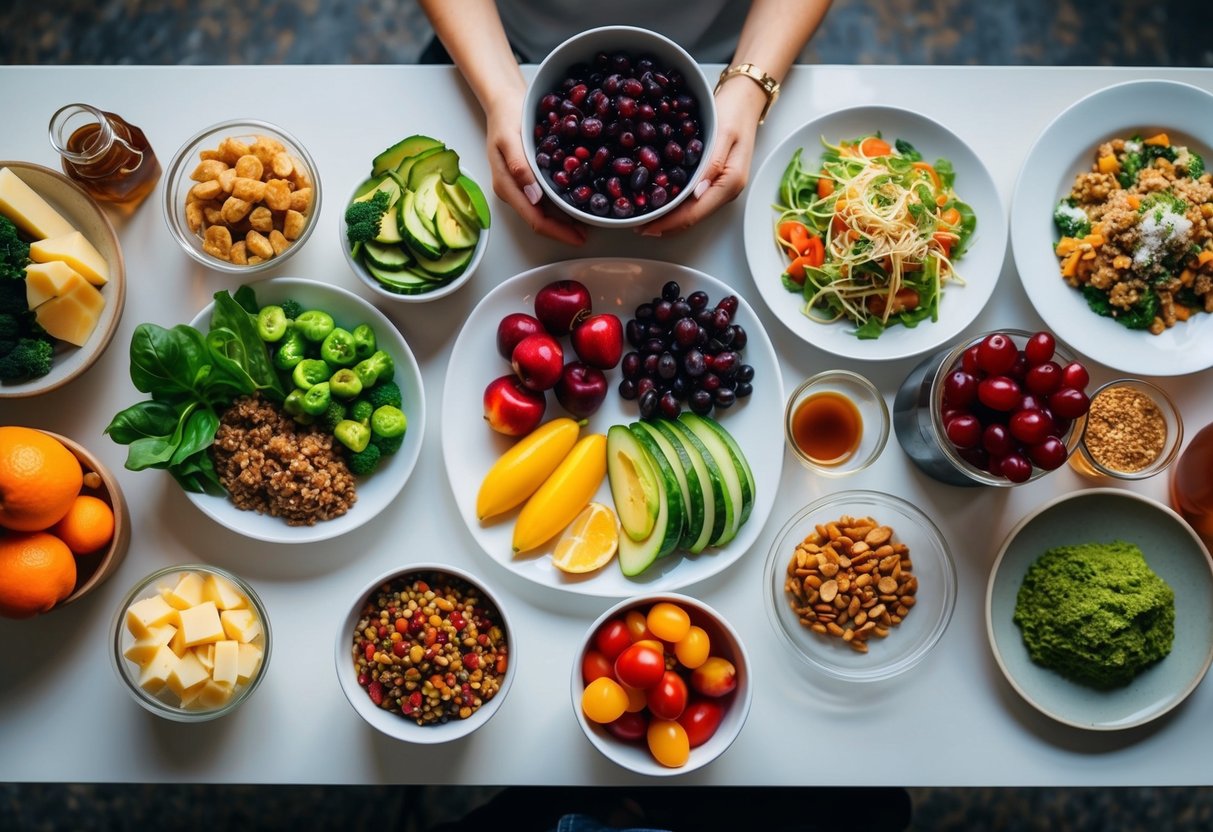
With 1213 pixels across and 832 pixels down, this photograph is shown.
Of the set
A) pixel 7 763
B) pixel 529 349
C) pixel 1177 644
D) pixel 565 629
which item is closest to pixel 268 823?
pixel 7 763

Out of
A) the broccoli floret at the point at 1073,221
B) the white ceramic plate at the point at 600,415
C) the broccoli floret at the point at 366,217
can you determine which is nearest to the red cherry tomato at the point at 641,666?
the white ceramic plate at the point at 600,415

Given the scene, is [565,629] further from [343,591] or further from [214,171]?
[214,171]

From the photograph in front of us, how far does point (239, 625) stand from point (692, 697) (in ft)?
2.26

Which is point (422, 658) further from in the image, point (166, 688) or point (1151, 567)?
point (1151, 567)

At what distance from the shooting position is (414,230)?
1393mm

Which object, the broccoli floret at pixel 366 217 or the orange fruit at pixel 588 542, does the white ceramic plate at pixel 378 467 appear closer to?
the broccoli floret at pixel 366 217

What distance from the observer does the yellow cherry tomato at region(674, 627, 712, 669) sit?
1.36m

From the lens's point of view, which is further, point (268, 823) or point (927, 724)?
point (268, 823)

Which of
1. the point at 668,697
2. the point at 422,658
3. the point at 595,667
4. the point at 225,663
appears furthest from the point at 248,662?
the point at 668,697

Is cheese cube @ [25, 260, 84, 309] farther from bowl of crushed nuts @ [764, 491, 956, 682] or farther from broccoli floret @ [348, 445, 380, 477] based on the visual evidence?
bowl of crushed nuts @ [764, 491, 956, 682]

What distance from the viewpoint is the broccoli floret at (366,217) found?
54.2 inches

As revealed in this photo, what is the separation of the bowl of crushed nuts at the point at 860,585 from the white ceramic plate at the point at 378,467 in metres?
0.61

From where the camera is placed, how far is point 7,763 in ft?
4.78

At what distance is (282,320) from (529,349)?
387 mm
